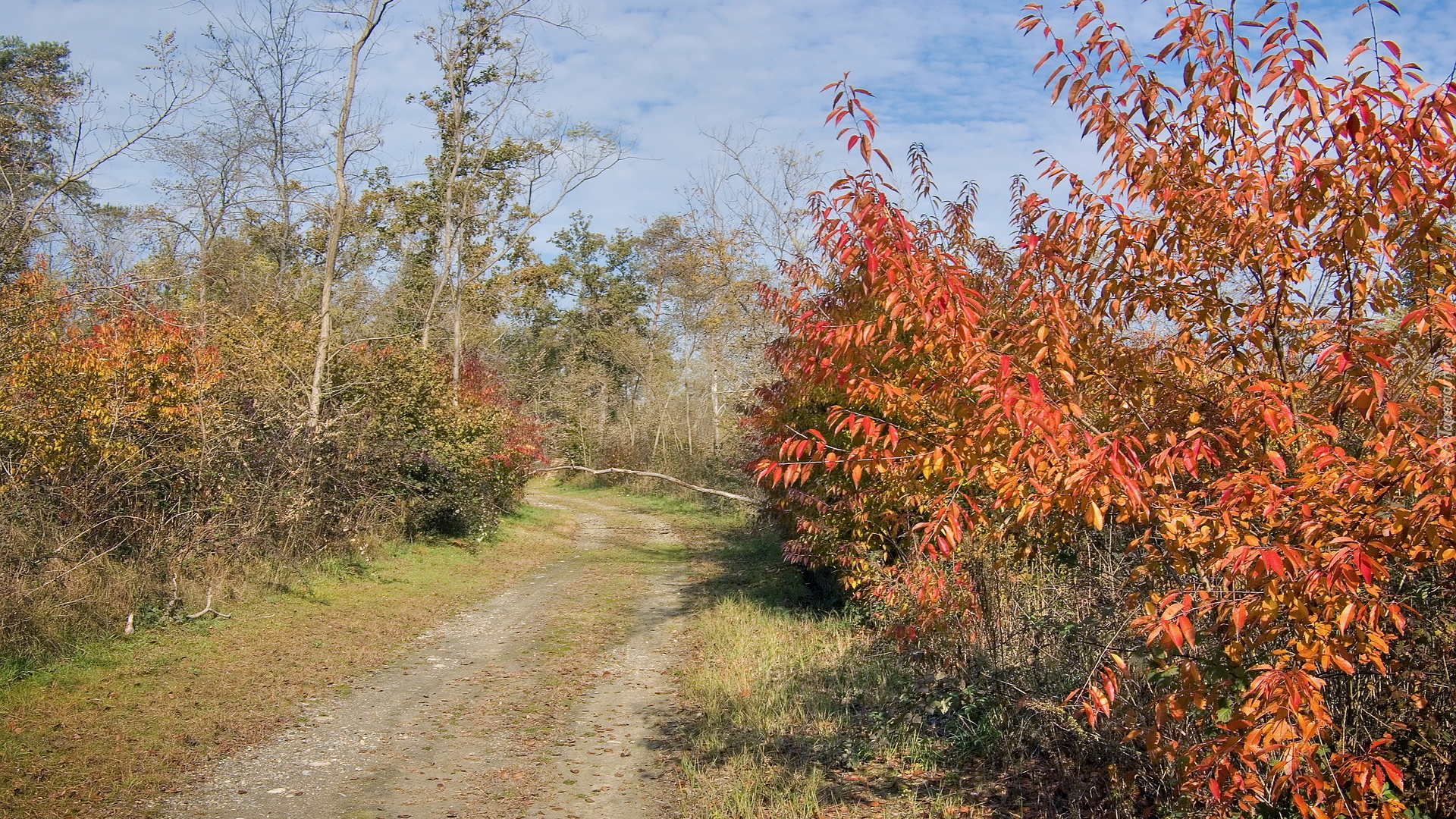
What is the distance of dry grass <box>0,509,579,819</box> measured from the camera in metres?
6.04

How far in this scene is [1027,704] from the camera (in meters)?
6.03

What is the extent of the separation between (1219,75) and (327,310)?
1483 cm

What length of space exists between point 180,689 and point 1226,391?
8.49 metres

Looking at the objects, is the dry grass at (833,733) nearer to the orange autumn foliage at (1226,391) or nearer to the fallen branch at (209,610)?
the orange autumn foliage at (1226,391)

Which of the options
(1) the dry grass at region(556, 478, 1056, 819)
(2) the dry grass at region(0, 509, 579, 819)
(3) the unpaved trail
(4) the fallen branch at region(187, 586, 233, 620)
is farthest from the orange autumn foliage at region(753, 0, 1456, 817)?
(4) the fallen branch at region(187, 586, 233, 620)

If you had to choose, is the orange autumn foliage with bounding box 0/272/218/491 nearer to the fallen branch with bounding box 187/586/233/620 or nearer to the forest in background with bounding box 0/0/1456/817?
the forest in background with bounding box 0/0/1456/817

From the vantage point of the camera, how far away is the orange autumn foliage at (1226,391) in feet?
9.29

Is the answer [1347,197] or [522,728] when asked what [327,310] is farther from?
[1347,197]

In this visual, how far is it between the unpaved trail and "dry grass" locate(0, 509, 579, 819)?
34 centimetres

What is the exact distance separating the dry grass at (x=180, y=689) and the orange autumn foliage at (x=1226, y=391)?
5.20 m

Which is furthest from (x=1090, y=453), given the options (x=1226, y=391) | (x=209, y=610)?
(x=209, y=610)

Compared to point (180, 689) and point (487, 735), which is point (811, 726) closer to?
point (487, 735)

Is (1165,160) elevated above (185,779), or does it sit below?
above

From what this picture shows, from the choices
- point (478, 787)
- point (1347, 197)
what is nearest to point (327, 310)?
point (478, 787)
